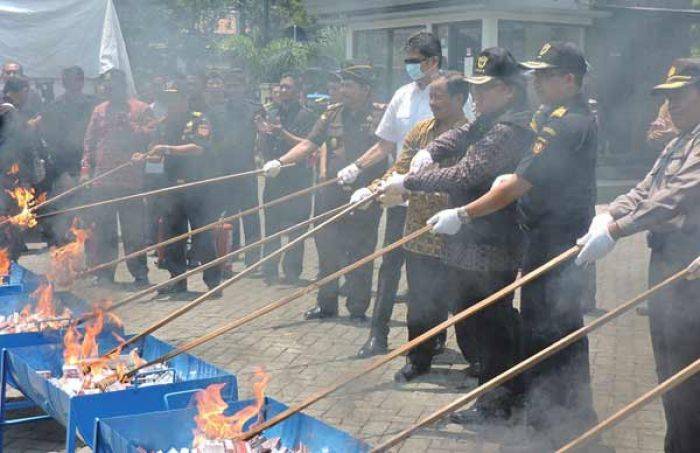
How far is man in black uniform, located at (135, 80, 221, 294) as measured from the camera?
27.7 feet

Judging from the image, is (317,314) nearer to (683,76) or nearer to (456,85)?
(456,85)

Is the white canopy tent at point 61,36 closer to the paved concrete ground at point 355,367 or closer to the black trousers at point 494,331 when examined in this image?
the paved concrete ground at point 355,367

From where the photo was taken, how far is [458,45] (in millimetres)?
11836

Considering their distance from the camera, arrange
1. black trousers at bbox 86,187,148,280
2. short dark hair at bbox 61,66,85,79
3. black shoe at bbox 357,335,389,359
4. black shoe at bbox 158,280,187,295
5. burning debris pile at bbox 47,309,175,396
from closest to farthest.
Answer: burning debris pile at bbox 47,309,175,396 → black shoe at bbox 357,335,389,359 → black shoe at bbox 158,280,187,295 → black trousers at bbox 86,187,148,280 → short dark hair at bbox 61,66,85,79

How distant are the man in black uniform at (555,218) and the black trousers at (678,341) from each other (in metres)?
0.67

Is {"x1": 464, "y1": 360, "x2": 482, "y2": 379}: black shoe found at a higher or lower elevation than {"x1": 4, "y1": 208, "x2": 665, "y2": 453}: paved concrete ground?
higher

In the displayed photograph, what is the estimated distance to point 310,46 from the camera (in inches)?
404

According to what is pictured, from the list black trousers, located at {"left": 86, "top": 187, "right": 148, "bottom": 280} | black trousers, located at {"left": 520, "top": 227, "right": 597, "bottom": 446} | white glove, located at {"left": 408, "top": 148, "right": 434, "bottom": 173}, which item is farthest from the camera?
black trousers, located at {"left": 86, "top": 187, "right": 148, "bottom": 280}

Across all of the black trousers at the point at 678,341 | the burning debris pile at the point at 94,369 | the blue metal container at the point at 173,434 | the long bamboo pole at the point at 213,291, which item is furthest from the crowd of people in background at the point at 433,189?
the burning debris pile at the point at 94,369

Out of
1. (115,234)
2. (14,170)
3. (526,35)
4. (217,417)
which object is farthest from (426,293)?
(14,170)

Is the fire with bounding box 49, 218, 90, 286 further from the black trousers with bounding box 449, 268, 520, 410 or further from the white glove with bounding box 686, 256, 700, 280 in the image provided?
the white glove with bounding box 686, 256, 700, 280

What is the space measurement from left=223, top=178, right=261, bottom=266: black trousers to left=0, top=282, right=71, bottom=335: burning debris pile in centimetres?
318

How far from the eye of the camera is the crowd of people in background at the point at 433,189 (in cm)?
396

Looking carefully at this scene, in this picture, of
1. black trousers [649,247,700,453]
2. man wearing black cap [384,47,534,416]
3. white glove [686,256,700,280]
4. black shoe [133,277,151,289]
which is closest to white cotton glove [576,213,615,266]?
black trousers [649,247,700,453]
